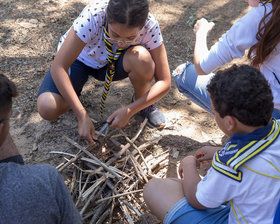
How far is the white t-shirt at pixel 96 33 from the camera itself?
2.27m

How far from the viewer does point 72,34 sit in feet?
7.45

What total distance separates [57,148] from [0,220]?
1.45 m

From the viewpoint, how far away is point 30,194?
1149 mm

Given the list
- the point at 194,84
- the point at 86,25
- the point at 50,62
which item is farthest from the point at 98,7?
the point at 50,62

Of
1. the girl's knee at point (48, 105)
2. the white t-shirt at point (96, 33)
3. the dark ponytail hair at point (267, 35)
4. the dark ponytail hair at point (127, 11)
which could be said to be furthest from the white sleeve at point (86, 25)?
the dark ponytail hair at point (267, 35)

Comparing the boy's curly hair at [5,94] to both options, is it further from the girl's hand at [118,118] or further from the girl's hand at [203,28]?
the girl's hand at [203,28]

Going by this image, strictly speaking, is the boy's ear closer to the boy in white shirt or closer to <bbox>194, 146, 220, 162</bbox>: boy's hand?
the boy in white shirt

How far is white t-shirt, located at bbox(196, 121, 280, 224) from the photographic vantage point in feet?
4.54

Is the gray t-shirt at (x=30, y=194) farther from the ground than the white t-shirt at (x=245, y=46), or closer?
closer

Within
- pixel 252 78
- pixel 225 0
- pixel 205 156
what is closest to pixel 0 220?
pixel 252 78

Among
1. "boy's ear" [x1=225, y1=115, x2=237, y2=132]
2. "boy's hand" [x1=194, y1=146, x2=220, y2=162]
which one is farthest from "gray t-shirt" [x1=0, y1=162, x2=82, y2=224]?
"boy's hand" [x1=194, y1=146, x2=220, y2=162]

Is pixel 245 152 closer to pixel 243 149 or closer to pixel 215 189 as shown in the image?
pixel 243 149

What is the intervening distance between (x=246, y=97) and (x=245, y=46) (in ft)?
2.11

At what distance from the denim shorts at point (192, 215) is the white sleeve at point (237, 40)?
2.93 ft
